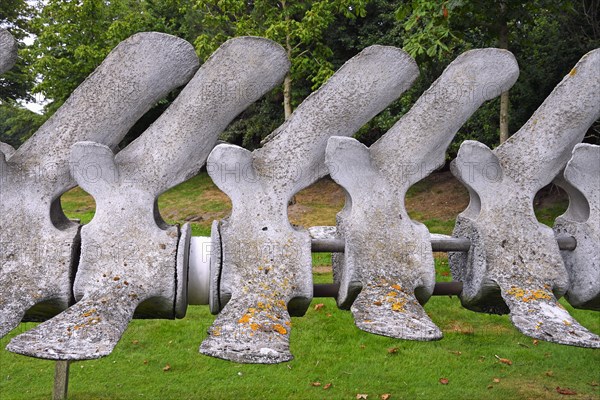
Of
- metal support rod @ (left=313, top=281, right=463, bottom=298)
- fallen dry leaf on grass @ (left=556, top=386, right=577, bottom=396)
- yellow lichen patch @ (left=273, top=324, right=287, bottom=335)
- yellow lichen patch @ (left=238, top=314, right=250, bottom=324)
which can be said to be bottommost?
fallen dry leaf on grass @ (left=556, top=386, right=577, bottom=396)

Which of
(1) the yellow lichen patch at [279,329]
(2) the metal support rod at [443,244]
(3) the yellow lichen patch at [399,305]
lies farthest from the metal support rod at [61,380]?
(3) the yellow lichen patch at [399,305]

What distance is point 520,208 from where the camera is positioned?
2002mm

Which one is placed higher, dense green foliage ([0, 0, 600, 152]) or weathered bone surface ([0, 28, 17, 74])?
dense green foliage ([0, 0, 600, 152])

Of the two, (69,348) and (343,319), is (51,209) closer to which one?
(69,348)

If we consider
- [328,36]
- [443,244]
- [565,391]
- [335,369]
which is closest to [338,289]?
[443,244]

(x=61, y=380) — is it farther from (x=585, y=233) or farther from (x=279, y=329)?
(x=585, y=233)

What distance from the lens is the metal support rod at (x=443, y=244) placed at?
1.91 meters

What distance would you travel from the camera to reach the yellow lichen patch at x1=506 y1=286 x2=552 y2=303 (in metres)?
1.81

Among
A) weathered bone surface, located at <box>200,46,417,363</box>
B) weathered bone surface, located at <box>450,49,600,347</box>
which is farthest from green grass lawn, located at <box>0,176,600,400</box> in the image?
weathered bone surface, located at <box>200,46,417,363</box>

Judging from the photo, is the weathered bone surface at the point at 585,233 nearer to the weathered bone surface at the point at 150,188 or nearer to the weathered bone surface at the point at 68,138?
the weathered bone surface at the point at 150,188

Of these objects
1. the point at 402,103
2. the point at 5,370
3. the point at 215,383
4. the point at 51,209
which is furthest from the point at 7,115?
the point at 51,209

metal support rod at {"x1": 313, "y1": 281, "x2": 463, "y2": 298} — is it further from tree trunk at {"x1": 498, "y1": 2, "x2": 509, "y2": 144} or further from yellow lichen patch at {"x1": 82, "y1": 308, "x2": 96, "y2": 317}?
tree trunk at {"x1": 498, "y1": 2, "x2": 509, "y2": 144}

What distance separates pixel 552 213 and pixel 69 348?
460 inches

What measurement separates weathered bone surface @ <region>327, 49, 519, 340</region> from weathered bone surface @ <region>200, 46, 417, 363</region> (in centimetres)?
12
